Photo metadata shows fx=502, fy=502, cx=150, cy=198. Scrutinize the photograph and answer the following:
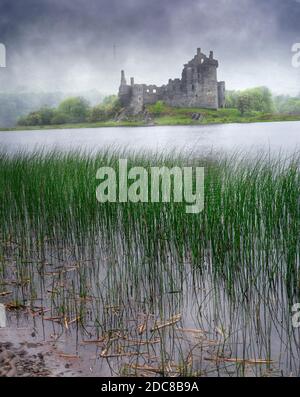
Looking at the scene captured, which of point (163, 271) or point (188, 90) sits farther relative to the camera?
point (188, 90)

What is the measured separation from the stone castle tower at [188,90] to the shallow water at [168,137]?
414 millimetres

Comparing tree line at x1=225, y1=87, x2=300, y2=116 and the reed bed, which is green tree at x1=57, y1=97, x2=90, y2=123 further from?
the reed bed

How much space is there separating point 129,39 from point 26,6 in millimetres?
1578

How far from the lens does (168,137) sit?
6.86 metres

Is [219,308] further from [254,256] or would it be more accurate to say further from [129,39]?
[129,39]

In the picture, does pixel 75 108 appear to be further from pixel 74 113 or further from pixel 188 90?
pixel 188 90

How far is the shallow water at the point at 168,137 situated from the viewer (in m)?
6.54

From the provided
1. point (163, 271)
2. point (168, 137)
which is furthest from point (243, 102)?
point (163, 271)

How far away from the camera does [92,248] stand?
290cm

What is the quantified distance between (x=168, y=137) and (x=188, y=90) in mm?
1063

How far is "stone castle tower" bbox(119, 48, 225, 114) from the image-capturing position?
7.35m

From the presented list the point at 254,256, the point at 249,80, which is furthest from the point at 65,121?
the point at 254,256

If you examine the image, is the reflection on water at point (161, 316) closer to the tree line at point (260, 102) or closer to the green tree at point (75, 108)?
the green tree at point (75, 108)

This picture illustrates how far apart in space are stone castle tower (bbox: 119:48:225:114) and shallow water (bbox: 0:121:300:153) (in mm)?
414
